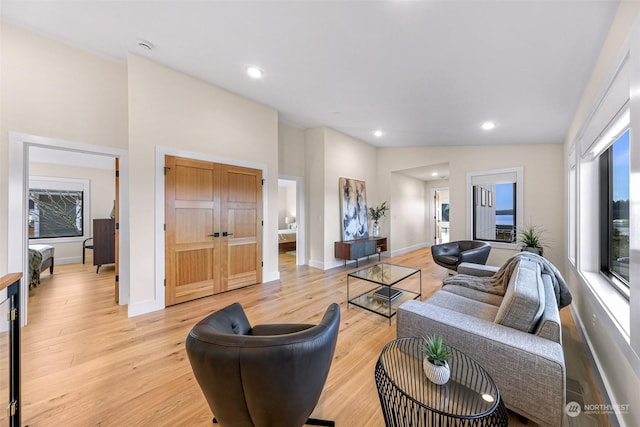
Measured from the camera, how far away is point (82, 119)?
2.80 meters

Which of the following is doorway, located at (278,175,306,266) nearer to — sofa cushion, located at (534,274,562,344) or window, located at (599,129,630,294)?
sofa cushion, located at (534,274,562,344)

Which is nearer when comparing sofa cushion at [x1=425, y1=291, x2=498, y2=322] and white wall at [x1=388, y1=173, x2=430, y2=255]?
sofa cushion at [x1=425, y1=291, x2=498, y2=322]

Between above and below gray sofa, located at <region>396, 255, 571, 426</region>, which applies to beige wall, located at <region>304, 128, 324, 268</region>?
above

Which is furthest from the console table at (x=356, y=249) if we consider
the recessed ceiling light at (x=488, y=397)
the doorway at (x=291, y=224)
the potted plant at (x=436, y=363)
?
the recessed ceiling light at (x=488, y=397)

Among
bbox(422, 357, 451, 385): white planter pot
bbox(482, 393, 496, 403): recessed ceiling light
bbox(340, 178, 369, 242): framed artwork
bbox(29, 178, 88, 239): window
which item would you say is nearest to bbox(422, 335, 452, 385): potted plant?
bbox(422, 357, 451, 385): white planter pot

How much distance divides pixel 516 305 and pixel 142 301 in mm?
3620

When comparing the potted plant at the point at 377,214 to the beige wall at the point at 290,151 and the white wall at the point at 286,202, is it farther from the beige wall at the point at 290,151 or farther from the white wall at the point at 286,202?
the white wall at the point at 286,202

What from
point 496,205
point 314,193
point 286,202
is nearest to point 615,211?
point 496,205

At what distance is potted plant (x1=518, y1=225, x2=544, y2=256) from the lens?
3896 mm

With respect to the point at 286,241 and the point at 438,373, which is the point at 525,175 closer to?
the point at 438,373

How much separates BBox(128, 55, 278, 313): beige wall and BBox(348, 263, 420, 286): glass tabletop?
2407mm

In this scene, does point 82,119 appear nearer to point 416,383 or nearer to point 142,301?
point 142,301

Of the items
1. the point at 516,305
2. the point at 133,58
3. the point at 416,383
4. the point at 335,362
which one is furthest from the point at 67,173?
the point at 516,305

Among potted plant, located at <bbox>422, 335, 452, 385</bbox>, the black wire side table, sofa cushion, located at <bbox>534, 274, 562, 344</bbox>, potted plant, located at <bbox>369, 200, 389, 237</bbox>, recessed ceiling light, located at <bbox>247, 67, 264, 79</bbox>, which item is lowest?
the black wire side table
